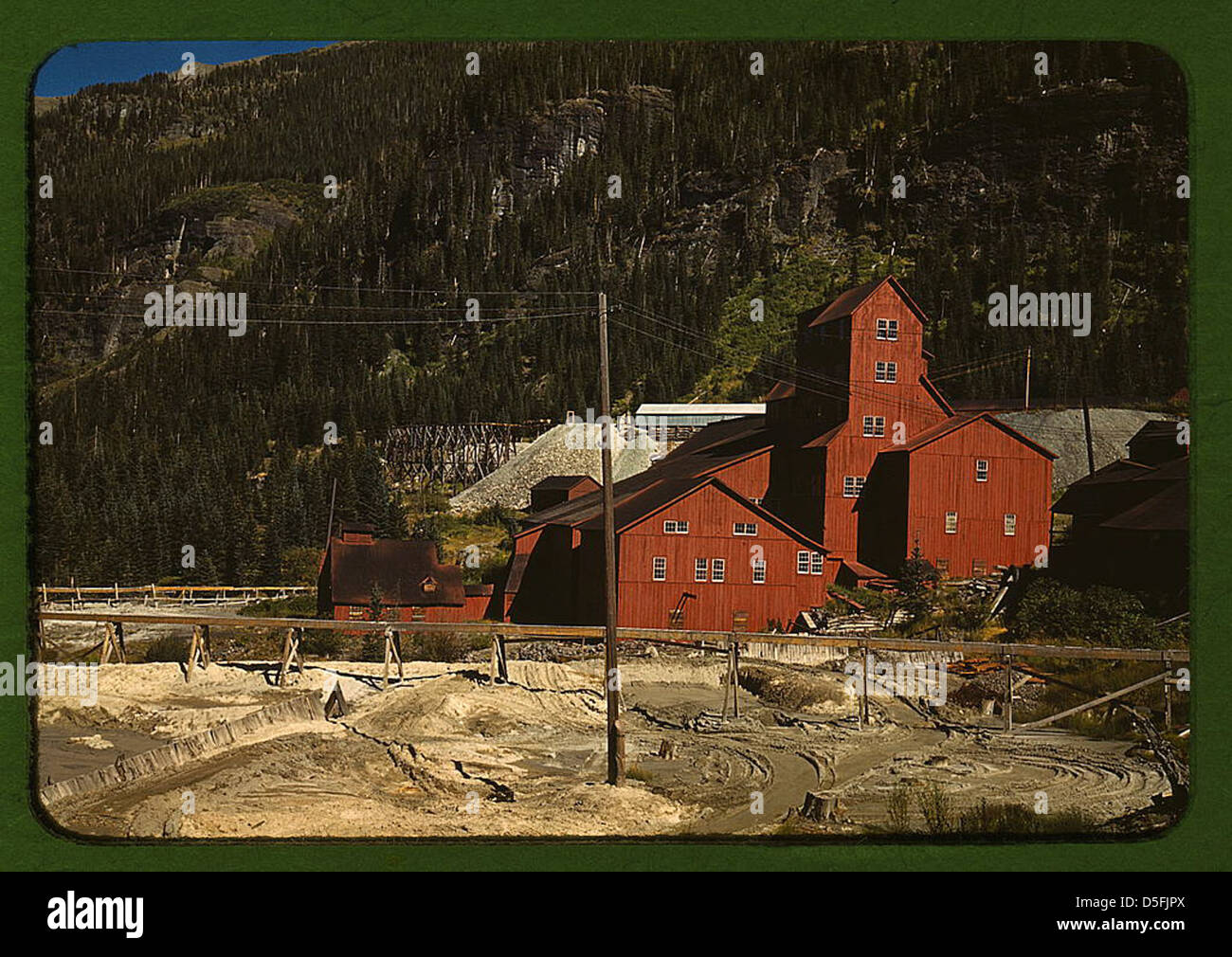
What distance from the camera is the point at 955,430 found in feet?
25.3

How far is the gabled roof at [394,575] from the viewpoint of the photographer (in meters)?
7.55

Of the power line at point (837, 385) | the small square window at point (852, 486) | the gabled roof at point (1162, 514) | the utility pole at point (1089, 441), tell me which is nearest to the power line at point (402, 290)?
the power line at point (837, 385)

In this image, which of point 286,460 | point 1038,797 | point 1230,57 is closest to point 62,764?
point 286,460

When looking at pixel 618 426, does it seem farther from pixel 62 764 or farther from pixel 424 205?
pixel 62 764

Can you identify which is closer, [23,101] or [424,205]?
[23,101]

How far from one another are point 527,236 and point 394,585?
2556 mm

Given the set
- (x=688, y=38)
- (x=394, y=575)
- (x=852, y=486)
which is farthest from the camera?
(x=852, y=486)

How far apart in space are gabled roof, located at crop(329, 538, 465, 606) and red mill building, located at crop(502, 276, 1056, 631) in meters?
0.45

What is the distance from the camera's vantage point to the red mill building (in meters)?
7.66

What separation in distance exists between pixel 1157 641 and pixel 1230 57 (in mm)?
3858

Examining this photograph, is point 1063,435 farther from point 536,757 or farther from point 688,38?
point 536,757

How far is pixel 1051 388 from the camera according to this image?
25.0 ft

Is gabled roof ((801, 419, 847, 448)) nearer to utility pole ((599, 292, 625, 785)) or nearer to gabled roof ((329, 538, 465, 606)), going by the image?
utility pole ((599, 292, 625, 785))

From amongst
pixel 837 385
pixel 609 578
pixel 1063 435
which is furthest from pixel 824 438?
pixel 609 578
